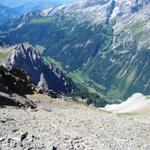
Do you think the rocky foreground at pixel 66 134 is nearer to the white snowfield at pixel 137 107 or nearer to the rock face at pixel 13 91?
the rock face at pixel 13 91

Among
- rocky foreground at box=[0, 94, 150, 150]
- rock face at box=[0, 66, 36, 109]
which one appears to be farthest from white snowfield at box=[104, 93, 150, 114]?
rocky foreground at box=[0, 94, 150, 150]

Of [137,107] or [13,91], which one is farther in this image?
[137,107]

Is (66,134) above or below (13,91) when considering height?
below

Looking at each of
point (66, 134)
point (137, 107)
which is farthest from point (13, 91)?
point (137, 107)

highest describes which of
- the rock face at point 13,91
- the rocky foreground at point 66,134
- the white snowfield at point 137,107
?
the white snowfield at point 137,107

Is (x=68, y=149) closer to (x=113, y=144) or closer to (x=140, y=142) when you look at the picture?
(x=113, y=144)

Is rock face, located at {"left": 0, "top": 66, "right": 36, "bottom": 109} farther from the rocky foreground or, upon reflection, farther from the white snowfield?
the white snowfield

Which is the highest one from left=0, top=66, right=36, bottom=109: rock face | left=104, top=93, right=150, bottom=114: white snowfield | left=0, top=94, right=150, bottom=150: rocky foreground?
left=104, top=93, right=150, bottom=114: white snowfield

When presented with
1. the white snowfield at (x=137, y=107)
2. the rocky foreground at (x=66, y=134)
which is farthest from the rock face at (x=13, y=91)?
the white snowfield at (x=137, y=107)

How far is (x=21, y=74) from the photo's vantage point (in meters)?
83.5

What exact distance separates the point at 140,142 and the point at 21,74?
46263 mm

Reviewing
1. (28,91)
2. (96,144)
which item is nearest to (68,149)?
(96,144)

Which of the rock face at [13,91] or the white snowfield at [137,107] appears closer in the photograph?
the rock face at [13,91]

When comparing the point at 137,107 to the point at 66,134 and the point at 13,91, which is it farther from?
the point at 66,134
